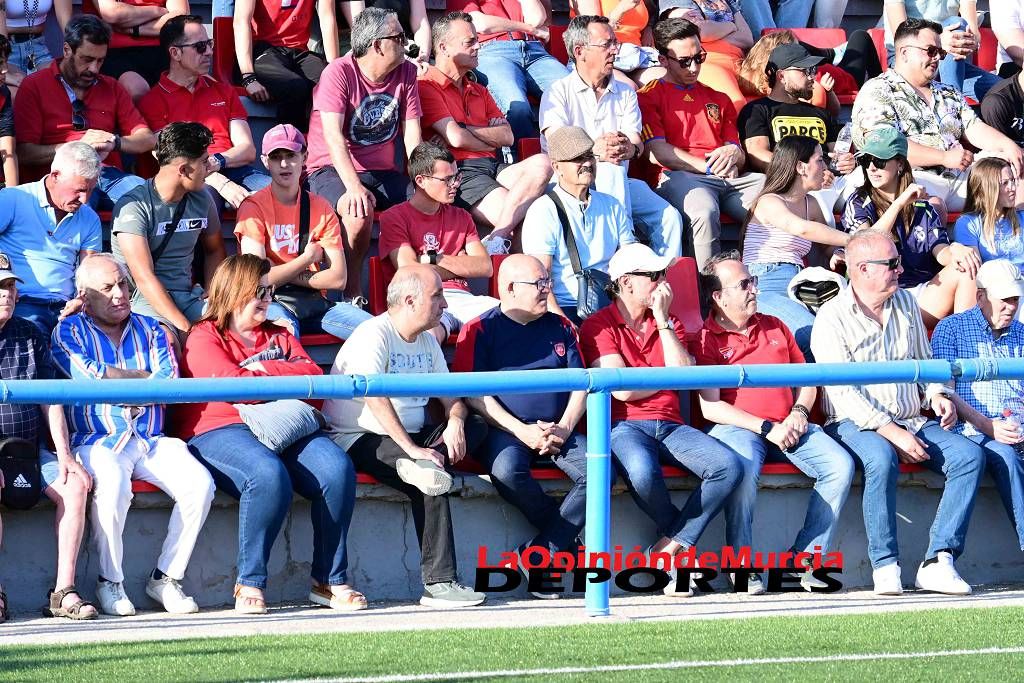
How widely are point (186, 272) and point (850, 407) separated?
10.4 feet

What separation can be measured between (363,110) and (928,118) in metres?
3.60

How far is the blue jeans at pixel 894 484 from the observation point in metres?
6.82

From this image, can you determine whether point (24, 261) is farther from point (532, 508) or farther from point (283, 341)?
point (532, 508)

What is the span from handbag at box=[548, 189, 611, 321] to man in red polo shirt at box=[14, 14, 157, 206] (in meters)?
2.17

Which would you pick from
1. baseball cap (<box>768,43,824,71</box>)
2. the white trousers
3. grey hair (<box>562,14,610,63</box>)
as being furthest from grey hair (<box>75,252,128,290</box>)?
baseball cap (<box>768,43,824,71</box>)

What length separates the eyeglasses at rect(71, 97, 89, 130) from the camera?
329 inches

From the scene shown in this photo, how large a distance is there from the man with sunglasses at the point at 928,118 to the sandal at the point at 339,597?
15.7 ft

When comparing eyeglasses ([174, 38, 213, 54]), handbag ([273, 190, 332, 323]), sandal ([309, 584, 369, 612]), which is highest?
eyeglasses ([174, 38, 213, 54])

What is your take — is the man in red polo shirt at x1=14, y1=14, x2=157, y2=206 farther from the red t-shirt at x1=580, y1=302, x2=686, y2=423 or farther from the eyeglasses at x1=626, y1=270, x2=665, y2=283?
the eyeglasses at x1=626, y1=270, x2=665, y2=283

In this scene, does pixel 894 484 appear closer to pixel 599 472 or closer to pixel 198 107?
pixel 599 472

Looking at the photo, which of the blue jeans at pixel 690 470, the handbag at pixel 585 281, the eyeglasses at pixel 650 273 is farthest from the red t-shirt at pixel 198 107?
the blue jeans at pixel 690 470

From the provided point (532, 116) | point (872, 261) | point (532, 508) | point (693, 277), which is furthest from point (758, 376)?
point (532, 116)

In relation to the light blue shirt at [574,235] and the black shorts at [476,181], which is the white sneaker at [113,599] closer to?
the light blue shirt at [574,235]

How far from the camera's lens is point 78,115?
8391 millimetres
